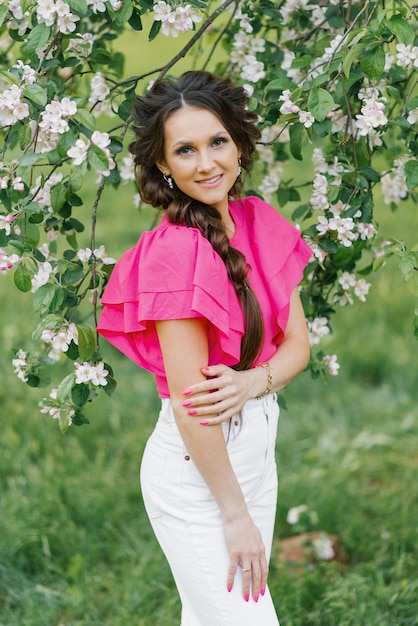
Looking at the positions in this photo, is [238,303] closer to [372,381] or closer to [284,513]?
[284,513]

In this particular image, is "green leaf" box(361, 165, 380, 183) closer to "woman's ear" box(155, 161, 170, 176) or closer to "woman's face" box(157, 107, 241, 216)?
"woman's face" box(157, 107, 241, 216)

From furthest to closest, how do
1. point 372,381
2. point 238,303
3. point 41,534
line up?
point 372,381, point 41,534, point 238,303

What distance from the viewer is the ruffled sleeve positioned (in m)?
1.99

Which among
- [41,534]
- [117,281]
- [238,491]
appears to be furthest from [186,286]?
[41,534]

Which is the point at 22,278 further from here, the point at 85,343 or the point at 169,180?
the point at 169,180

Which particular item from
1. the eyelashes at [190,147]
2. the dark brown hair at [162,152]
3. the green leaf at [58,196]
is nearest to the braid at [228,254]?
the dark brown hair at [162,152]

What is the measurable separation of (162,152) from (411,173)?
671mm

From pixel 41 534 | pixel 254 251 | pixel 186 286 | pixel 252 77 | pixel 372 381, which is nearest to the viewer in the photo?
pixel 186 286

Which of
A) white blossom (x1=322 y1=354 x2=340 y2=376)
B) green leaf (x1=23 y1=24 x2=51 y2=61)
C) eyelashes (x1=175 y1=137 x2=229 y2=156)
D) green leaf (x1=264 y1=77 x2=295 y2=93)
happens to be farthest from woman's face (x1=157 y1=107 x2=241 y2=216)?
white blossom (x1=322 y1=354 x2=340 y2=376)

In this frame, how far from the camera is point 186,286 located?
1994 millimetres

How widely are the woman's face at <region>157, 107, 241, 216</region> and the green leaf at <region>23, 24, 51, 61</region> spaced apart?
34 cm

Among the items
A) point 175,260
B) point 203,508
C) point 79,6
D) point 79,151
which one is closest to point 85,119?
point 79,151

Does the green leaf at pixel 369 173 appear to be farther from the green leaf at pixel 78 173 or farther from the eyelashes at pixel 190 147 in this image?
the green leaf at pixel 78 173

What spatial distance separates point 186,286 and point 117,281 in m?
0.23
